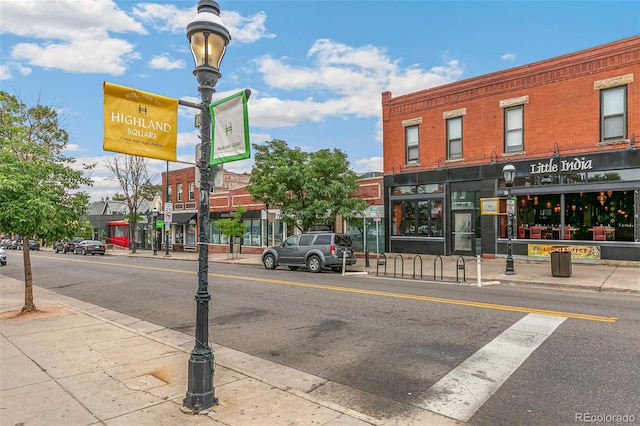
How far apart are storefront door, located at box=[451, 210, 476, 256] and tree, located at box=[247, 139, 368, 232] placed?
15.7 feet

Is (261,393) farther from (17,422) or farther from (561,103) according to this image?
(561,103)

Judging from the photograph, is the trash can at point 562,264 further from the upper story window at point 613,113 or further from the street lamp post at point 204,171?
the street lamp post at point 204,171

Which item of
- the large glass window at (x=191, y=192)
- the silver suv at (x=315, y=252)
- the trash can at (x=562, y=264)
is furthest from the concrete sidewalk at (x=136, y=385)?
the large glass window at (x=191, y=192)

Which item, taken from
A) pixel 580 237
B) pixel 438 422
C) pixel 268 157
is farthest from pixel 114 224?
pixel 438 422

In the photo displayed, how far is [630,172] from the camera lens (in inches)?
640

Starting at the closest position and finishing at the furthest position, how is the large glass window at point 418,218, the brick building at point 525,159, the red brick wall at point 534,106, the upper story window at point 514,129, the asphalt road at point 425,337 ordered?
1. the asphalt road at point 425,337
2. the brick building at point 525,159
3. the red brick wall at point 534,106
4. the upper story window at point 514,129
5. the large glass window at point 418,218

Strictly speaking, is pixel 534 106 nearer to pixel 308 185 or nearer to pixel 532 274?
pixel 532 274

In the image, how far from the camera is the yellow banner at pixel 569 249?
16984 millimetres

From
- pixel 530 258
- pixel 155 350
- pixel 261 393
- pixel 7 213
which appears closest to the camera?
pixel 261 393

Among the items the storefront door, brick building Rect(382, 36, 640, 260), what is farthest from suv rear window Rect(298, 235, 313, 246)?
the storefront door

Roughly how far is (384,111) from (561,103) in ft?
30.3

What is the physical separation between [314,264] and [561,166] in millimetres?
11588

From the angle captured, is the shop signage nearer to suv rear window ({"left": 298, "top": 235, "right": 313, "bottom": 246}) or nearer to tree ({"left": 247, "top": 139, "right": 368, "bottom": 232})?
tree ({"left": 247, "top": 139, "right": 368, "bottom": 232})

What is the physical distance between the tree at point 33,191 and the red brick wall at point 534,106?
56.2 feet
